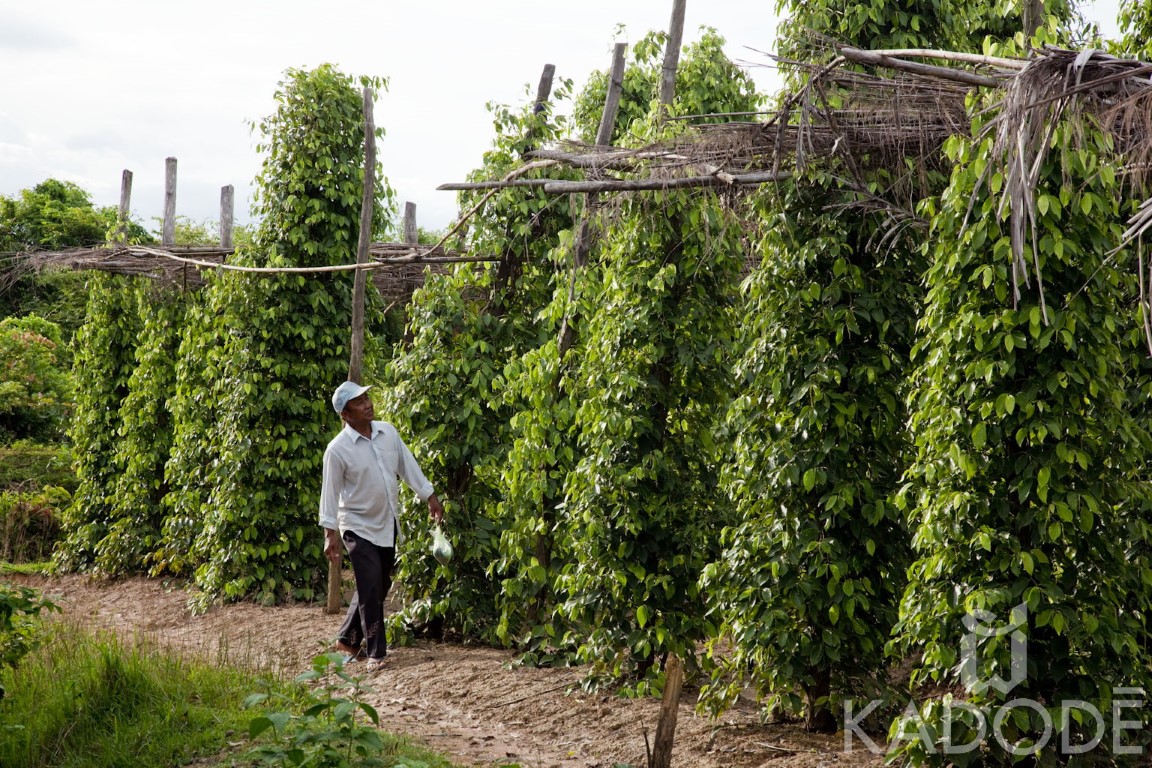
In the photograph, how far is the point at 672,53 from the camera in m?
7.14

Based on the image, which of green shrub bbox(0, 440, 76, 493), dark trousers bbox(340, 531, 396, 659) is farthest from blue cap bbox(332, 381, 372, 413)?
green shrub bbox(0, 440, 76, 493)

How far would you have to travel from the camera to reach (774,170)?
5.62 metres

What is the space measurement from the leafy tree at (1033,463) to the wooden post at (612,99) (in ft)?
10.4

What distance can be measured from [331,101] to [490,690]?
5.70 m

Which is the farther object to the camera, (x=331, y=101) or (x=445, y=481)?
(x=331, y=101)

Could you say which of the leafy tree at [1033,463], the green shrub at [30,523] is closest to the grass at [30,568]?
the green shrub at [30,523]

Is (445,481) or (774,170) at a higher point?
(774,170)

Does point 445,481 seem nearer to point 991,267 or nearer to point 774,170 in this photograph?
point 774,170

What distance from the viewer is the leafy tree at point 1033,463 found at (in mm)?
4418

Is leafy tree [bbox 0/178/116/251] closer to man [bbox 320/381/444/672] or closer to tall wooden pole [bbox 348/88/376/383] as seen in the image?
tall wooden pole [bbox 348/88/376/383]

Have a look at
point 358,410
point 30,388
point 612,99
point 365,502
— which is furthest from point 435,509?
point 30,388

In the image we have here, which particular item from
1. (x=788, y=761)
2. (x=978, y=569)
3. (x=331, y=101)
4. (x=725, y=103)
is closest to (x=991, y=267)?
(x=978, y=569)
